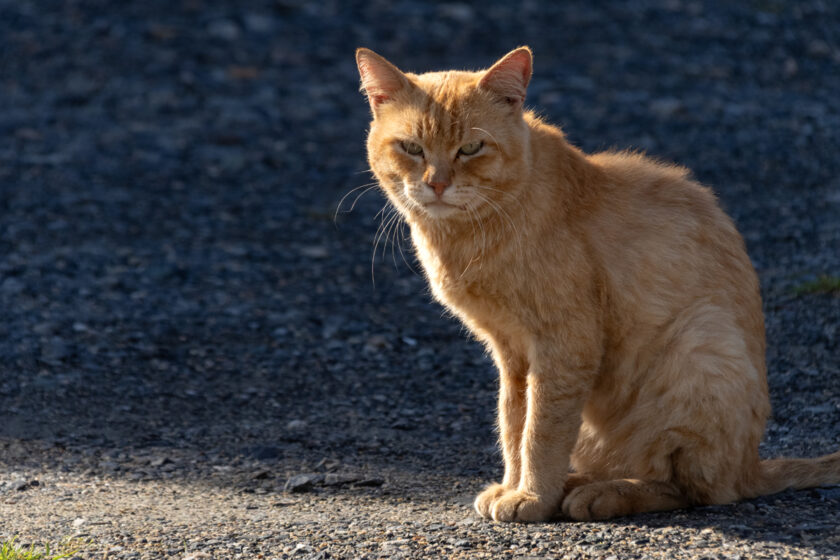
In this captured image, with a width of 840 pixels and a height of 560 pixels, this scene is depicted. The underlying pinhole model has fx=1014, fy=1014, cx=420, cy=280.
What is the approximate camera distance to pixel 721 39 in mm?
10859

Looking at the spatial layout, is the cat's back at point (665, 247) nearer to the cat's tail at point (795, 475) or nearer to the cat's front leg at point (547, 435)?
the cat's front leg at point (547, 435)

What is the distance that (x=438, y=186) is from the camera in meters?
3.61

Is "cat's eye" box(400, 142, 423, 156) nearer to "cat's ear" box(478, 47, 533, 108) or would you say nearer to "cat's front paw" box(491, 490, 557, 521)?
"cat's ear" box(478, 47, 533, 108)

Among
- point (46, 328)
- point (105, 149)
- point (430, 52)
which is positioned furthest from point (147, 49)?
point (46, 328)

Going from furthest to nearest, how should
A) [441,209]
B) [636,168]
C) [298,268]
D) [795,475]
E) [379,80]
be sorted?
[298,268] → [636,168] → [379,80] → [795,475] → [441,209]

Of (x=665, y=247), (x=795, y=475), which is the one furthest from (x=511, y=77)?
(x=795, y=475)

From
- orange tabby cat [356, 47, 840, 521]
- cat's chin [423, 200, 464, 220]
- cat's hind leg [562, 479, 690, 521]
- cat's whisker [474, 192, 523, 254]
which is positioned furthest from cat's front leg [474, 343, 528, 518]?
cat's chin [423, 200, 464, 220]

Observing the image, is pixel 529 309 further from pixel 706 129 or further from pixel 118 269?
pixel 706 129

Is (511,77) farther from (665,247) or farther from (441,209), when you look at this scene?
(665,247)

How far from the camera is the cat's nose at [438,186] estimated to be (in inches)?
142

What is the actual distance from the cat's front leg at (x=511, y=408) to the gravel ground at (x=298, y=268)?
0.26m

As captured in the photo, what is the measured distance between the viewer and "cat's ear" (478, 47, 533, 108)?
147 inches

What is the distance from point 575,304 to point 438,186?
643 mm

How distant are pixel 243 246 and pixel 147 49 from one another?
3989mm
